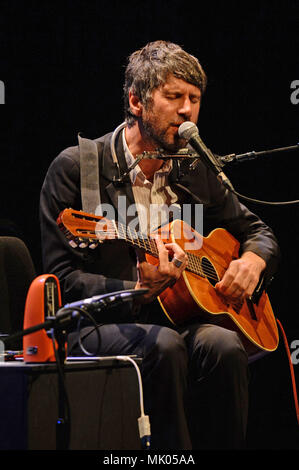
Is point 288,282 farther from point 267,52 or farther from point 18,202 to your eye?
point 18,202

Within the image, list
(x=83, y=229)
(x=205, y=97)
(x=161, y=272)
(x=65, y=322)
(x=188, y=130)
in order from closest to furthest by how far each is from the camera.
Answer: (x=65, y=322) < (x=83, y=229) < (x=161, y=272) < (x=188, y=130) < (x=205, y=97)

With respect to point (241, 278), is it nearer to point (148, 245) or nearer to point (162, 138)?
point (148, 245)

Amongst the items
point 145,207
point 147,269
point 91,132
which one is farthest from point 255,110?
point 147,269

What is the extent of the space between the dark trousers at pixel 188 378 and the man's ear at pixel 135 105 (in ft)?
3.42

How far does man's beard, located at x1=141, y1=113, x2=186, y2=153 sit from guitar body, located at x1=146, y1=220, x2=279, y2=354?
35 cm

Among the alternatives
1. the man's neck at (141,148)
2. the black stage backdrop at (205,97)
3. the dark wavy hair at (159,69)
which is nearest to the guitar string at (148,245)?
the man's neck at (141,148)

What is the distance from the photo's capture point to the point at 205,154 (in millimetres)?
2162

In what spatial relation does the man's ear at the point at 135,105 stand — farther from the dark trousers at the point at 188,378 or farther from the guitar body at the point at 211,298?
the dark trousers at the point at 188,378

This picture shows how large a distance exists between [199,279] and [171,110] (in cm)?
77

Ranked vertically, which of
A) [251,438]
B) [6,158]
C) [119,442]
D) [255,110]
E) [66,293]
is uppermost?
[255,110]

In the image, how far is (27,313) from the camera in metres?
1.80

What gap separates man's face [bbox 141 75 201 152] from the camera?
2.58 meters

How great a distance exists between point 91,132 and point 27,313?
2.06m

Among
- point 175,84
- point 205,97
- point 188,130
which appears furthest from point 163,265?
point 205,97
